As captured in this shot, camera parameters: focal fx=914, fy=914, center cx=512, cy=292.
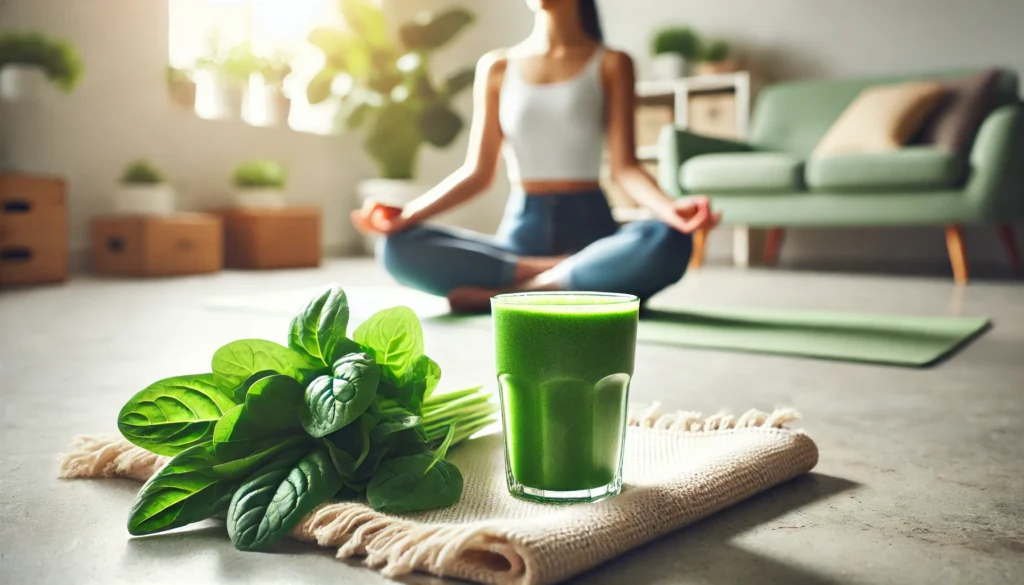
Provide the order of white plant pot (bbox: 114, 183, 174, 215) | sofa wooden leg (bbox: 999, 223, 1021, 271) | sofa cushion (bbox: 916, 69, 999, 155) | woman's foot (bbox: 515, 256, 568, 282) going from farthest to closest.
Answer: sofa wooden leg (bbox: 999, 223, 1021, 271) → white plant pot (bbox: 114, 183, 174, 215) → sofa cushion (bbox: 916, 69, 999, 155) → woman's foot (bbox: 515, 256, 568, 282)

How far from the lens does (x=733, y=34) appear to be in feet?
17.8

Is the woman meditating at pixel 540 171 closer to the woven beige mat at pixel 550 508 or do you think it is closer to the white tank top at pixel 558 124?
the white tank top at pixel 558 124

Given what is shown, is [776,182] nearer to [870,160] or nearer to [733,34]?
[870,160]

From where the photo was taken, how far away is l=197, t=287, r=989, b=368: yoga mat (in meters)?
1.90

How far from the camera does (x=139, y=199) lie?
3.98 metres

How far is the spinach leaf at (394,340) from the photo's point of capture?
0.82 m

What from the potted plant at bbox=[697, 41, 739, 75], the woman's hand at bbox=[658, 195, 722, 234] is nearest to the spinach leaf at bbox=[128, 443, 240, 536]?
the woman's hand at bbox=[658, 195, 722, 234]

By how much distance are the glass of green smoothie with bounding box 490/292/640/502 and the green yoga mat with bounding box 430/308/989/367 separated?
1.17 meters

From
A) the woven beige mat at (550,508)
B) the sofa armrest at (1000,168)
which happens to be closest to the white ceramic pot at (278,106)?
the sofa armrest at (1000,168)

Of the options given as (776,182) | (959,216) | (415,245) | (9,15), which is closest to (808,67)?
(776,182)

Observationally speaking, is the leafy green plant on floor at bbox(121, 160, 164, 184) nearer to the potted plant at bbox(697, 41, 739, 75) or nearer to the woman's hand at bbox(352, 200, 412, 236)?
the woman's hand at bbox(352, 200, 412, 236)

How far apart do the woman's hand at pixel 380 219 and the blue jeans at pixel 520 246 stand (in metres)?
0.05

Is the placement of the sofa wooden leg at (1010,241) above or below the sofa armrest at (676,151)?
below

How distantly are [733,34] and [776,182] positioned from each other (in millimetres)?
1711
